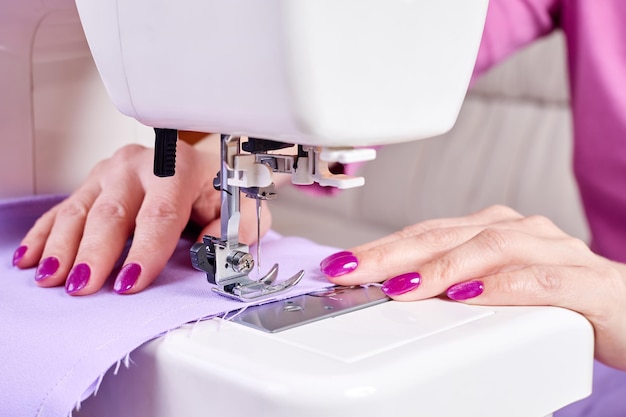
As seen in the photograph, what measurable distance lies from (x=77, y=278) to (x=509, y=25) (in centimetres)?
105

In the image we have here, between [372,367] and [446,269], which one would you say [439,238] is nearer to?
[446,269]

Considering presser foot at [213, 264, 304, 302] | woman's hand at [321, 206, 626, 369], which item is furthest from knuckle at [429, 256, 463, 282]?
presser foot at [213, 264, 304, 302]

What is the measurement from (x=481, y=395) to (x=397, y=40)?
9.9 inches

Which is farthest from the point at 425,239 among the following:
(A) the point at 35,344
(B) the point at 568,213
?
(B) the point at 568,213

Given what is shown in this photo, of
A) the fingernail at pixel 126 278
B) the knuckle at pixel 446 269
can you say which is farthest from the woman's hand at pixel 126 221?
the knuckle at pixel 446 269

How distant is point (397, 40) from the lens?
0.59m

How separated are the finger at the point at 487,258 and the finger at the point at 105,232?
25cm

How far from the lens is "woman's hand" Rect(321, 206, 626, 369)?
0.72 metres

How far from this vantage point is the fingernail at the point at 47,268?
2.54ft

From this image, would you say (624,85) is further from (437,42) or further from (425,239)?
(437,42)

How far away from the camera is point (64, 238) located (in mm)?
828

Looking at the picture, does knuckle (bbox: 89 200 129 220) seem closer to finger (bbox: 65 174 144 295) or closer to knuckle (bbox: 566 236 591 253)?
finger (bbox: 65 174 144 295)

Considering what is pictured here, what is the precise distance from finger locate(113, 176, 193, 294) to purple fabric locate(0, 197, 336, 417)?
0.5 inches

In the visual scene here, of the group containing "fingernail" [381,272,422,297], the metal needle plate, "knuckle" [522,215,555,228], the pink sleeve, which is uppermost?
the pink sleeve
